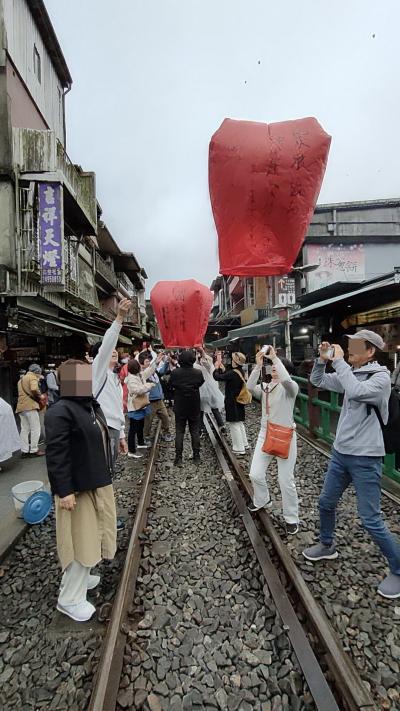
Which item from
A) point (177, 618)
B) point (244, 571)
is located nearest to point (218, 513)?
point (244, 571)

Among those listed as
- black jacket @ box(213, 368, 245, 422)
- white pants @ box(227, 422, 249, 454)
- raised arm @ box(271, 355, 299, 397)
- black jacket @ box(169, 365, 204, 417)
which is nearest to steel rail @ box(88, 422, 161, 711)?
raised arm @ box(271, 355, 299, 397)

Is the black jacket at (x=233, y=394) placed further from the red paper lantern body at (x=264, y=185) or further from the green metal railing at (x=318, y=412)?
the red paper lantern body at (x=264, y=185)

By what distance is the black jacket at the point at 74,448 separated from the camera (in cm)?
269

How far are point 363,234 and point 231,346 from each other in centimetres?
1231

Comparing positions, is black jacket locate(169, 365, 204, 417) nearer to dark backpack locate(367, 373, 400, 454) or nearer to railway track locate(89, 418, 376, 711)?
railway track locate(89, 418, 376, 711)

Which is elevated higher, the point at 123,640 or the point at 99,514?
the point at 99,514

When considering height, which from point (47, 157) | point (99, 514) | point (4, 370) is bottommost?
point (99, 514)

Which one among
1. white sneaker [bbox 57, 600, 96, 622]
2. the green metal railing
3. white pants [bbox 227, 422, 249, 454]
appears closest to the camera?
white sneaker [bbox 57, 600, 96, 622]

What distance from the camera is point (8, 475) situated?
627cm

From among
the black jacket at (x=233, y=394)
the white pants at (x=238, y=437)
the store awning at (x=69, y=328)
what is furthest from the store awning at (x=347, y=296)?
the store awning at (x=69, y=328)

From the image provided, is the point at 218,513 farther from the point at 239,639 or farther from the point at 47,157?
the point at 47,157

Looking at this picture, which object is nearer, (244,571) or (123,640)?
(123,640)

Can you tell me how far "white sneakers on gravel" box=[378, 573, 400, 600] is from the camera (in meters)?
3.05

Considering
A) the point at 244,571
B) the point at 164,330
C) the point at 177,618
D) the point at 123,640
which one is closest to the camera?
the point at 123,640
